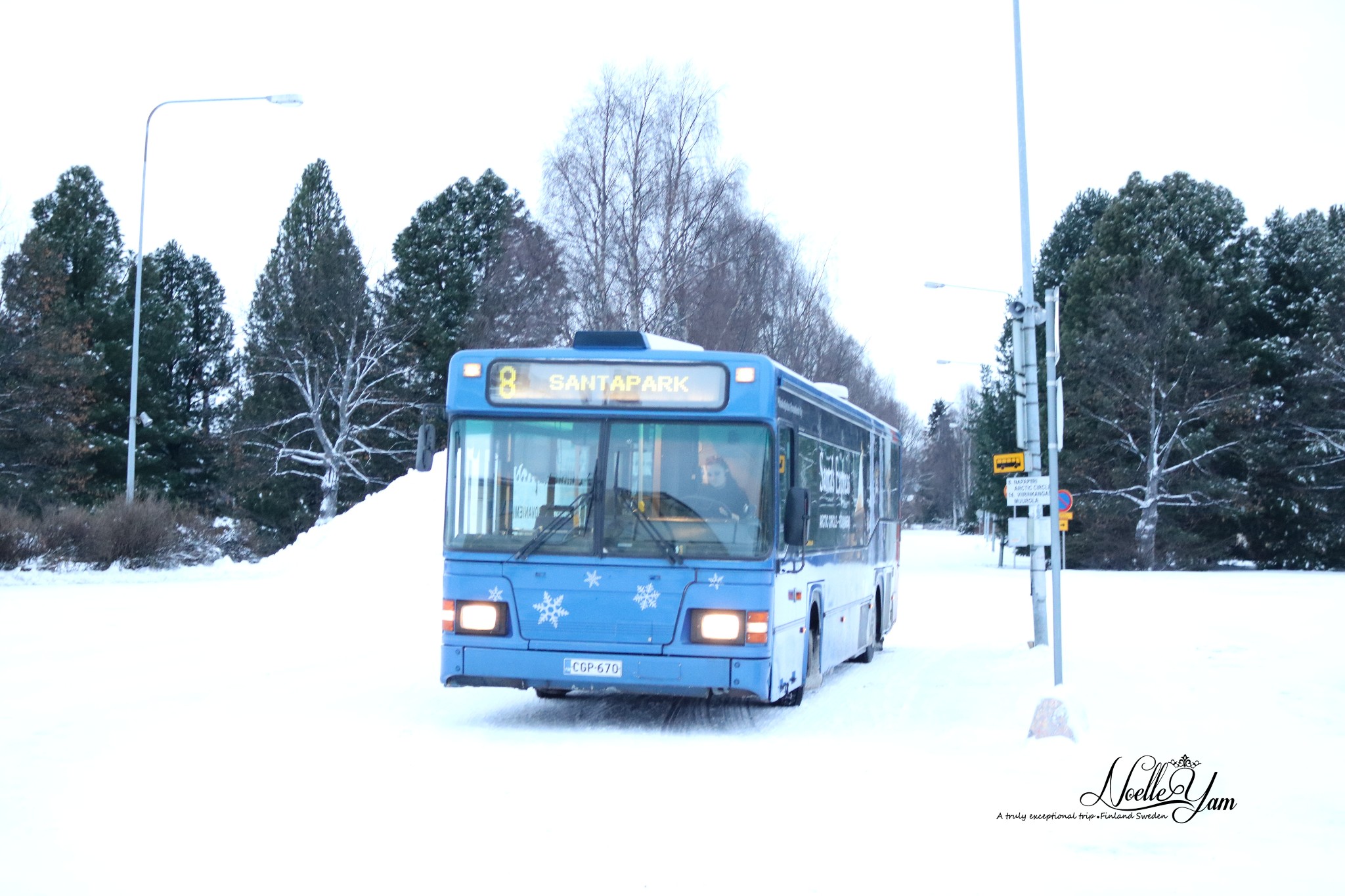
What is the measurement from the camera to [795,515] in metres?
10.7

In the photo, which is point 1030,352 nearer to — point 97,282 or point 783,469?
point 783,469

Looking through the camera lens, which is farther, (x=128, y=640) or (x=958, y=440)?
(x=958, y=440)

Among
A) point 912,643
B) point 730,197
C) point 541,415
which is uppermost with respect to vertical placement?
point 730,197

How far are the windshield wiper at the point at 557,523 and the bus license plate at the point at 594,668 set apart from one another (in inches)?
35.3

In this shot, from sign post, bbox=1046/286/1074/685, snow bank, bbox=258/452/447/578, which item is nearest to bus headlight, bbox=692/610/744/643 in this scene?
sign post, bbox=1046/286/1074/685

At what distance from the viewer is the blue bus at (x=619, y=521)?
35.0ft

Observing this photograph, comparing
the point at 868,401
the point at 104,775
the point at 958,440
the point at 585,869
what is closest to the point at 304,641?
the point at 104,775

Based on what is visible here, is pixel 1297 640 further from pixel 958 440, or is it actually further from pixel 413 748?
pixel 958 440

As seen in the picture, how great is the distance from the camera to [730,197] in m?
43.3

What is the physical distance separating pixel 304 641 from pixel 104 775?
1019 cm

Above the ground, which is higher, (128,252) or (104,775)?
(128,252)

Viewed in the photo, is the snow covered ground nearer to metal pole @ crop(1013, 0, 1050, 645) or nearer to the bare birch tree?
metal pole @ crop(1013, 0, 1050, 645)

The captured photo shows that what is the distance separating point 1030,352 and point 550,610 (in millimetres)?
6033

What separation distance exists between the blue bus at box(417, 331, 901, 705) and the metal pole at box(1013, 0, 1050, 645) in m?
4.44
